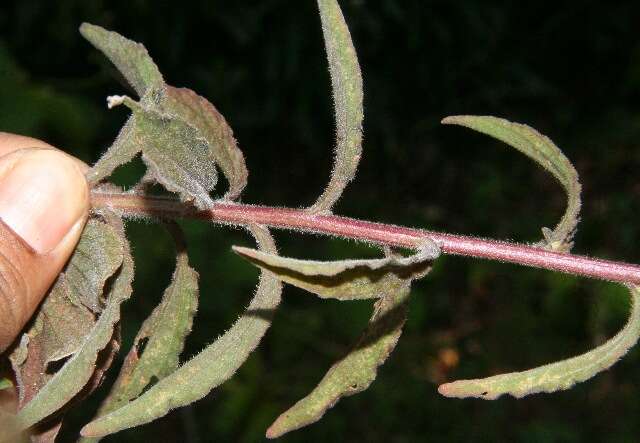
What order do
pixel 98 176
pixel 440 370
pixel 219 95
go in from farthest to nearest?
pixel 440 370 → pixel 219 95 → pixel 98 176

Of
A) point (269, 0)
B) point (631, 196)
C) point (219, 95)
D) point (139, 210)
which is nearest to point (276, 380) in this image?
point (219, 95)

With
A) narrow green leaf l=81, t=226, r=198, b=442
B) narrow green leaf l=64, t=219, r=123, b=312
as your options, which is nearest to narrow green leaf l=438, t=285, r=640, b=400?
narrow green leaf l=81, t=226, r=198, b=442

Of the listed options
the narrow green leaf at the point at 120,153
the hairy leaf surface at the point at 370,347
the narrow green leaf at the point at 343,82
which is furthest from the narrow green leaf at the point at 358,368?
the narrow green leaf at the point at 120,153

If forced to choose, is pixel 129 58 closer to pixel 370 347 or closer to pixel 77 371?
pixel 77 371

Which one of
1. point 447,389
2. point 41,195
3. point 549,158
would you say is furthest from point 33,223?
point 549,158

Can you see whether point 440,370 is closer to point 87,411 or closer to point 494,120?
point 87,411

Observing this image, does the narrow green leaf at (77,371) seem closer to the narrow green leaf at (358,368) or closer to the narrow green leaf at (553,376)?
the narrow green leaf at (358,368)
